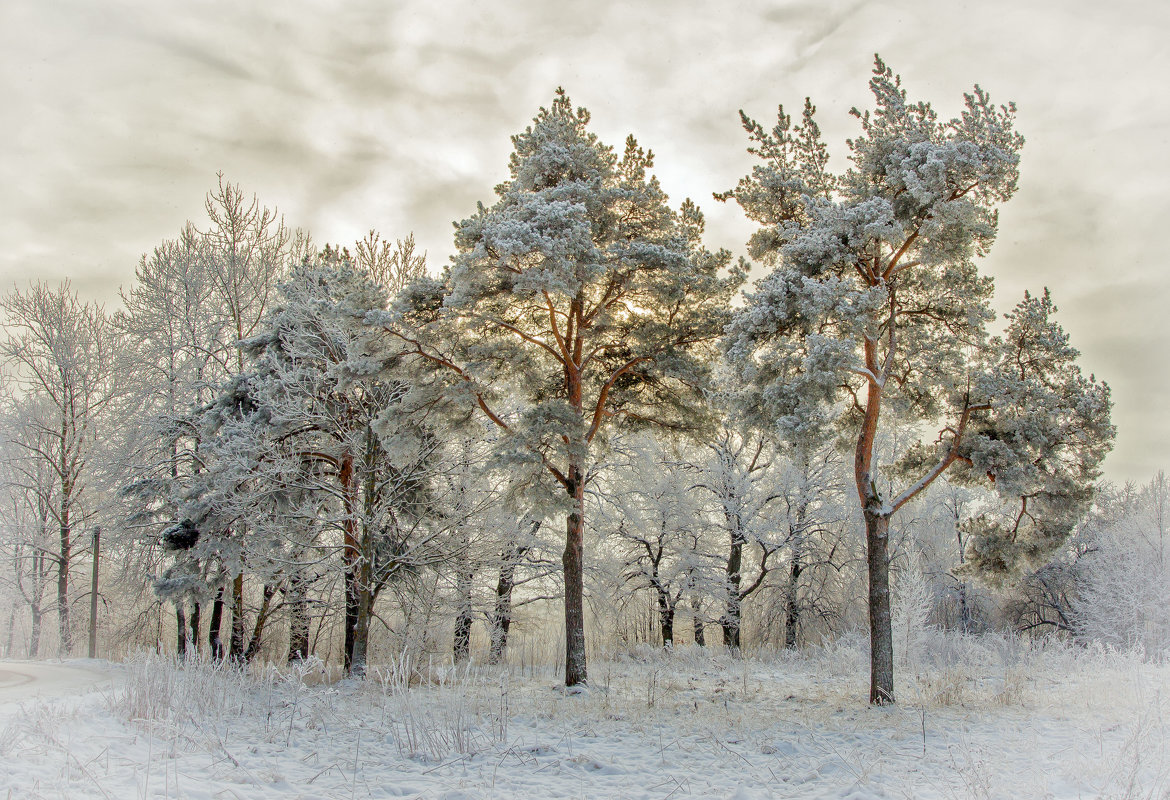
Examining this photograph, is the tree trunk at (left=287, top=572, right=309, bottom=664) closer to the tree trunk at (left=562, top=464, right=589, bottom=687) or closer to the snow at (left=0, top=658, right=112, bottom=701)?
the snow at (left=0, top=658, right=112, bottom=701)

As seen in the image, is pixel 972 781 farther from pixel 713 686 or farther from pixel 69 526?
pixel 69 526

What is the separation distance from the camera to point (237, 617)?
17.9m

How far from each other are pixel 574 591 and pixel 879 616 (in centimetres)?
597

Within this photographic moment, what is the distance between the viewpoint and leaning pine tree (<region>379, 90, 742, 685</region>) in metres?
12.8

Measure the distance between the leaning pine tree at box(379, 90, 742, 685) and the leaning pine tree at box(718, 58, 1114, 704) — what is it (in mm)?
2012

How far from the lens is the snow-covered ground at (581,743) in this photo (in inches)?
237

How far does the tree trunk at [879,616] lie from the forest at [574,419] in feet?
0.17

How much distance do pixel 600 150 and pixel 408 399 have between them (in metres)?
7.02

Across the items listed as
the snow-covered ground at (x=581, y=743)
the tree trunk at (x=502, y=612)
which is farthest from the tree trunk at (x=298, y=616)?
the tree trunk at (x=502, y=612)

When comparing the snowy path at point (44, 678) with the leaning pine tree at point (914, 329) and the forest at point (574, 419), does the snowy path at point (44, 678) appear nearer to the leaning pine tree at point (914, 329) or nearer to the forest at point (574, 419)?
the forest at point (574, 419)

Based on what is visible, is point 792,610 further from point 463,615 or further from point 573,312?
point 573,312

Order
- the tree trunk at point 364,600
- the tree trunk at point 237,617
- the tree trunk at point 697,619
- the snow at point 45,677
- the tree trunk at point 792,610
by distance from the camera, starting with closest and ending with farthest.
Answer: the snow at point 45,677
the tree trunk at point 364,600
the tree trunk at point 237,617
the tree trunk at point 697,619
the tree trunk at point 792,610

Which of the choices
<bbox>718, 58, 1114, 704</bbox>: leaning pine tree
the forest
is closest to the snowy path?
the forest

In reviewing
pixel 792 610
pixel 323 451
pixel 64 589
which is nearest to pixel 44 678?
pixel 323 451
